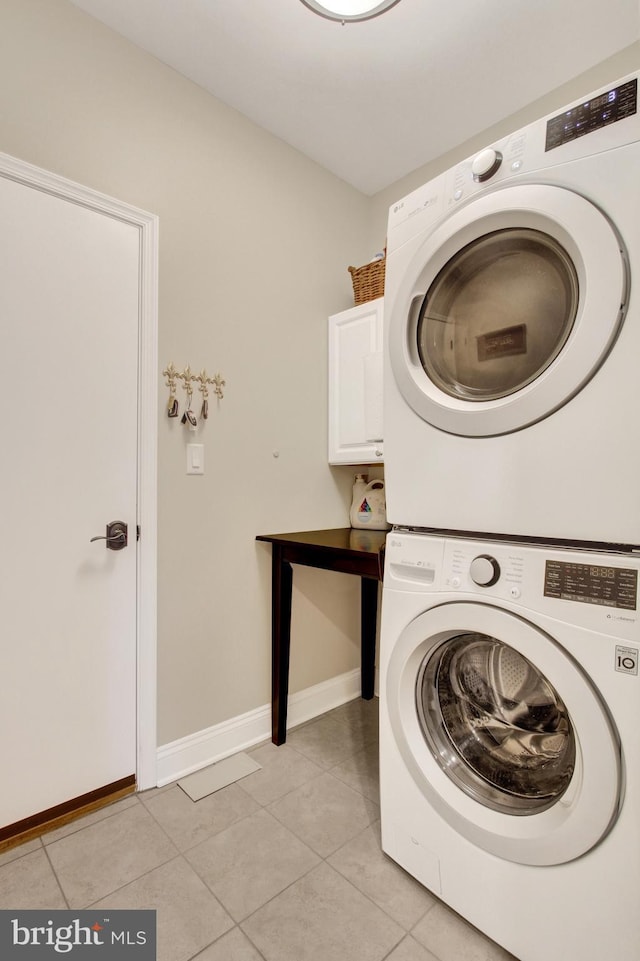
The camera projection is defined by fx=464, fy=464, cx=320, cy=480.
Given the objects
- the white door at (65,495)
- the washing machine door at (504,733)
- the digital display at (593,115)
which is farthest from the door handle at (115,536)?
the digital display at (593,115)

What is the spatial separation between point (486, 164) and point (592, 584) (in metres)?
0.96

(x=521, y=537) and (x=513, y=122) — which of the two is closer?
(x=521, y=537)

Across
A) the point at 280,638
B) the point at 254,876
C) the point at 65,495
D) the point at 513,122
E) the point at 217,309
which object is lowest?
the point at 254,876

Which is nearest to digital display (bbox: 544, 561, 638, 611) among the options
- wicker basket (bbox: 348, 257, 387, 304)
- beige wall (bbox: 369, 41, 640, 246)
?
beige wall (bbox: 369, 41, 640, 246)

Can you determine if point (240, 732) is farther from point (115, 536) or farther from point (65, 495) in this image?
point (65, 495)

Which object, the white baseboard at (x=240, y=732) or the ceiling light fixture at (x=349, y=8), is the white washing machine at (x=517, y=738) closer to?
the white baseboard at (x=240, y=732)

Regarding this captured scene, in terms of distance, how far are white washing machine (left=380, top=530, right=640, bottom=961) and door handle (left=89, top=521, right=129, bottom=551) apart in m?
0.94

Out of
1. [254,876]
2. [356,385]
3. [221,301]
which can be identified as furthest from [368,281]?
[254,876]

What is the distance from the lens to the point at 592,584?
0.90 metres

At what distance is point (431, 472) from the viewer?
1.19m

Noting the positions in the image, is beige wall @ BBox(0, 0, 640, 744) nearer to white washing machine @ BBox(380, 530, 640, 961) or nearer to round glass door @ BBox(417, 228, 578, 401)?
white washing machine @ BBox(380, 530, 640, 961)

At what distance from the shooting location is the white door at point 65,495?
1.41 m

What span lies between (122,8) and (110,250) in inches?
30.7

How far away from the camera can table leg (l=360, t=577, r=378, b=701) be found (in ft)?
7.76
